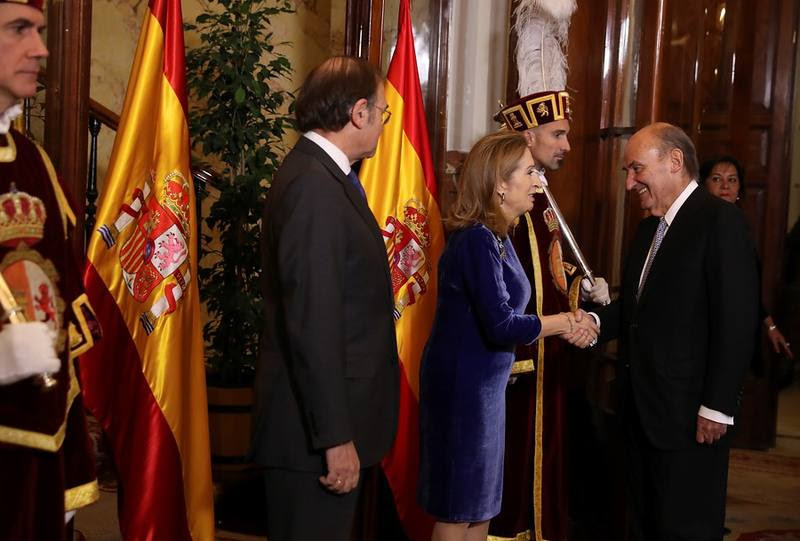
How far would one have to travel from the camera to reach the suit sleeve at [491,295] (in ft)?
7.30

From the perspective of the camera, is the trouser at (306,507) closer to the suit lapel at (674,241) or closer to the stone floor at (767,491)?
the suit lapel at (674,241)

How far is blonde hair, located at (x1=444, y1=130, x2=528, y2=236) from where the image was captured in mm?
2350

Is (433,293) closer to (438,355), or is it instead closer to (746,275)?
(438,355)

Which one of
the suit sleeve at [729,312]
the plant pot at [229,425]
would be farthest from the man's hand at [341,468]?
the plant pot at [229,425]

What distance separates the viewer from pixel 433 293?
309cm

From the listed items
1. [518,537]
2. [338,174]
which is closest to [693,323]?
[518,537]

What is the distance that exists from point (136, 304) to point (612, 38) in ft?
6.78

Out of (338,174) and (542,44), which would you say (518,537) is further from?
(542,44)

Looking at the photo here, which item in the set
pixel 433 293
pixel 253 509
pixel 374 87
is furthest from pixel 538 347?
pixel 253 509

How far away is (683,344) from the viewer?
2.35 metres

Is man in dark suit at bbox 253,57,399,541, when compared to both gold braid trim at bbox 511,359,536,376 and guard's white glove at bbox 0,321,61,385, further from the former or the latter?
gold braid trim at bbox 511,359,536,376

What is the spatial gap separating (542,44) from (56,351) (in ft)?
7.17

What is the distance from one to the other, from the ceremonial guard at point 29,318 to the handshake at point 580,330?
1395mm

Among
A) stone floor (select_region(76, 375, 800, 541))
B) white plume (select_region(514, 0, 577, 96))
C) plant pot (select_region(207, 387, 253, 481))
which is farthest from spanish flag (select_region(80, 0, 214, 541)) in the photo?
white plume (select_region(514, 0, 577, 96))
